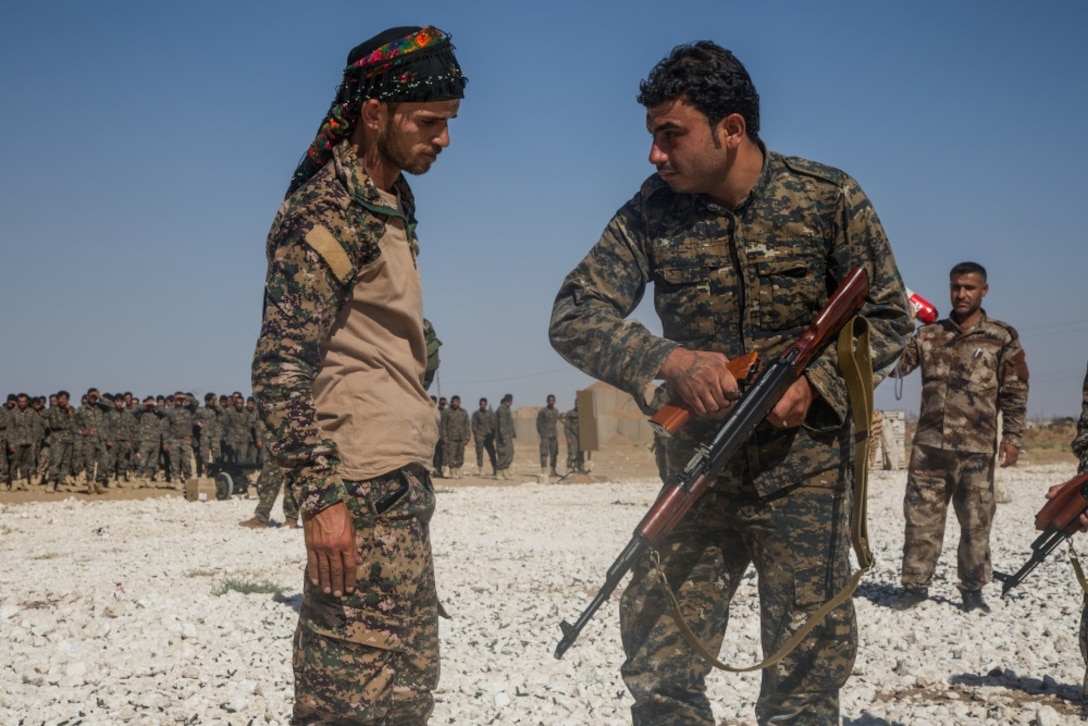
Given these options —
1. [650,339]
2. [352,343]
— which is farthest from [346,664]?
[650,339]

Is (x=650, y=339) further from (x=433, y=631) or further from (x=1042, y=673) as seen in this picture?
(x=1042, y=673)

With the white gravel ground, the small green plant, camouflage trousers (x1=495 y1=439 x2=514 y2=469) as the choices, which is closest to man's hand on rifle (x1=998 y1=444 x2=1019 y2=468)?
the white gravel ground

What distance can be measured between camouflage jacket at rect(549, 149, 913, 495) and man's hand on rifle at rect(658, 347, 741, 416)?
0.68 feet

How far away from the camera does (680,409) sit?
2.86 metres

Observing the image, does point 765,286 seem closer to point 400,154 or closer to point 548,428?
point 400,154

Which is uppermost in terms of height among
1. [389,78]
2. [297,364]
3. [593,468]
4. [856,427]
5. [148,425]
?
[389,78]

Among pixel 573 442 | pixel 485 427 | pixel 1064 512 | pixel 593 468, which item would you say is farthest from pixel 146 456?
pixel 1064 512

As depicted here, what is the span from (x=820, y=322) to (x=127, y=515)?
15640 millimetres

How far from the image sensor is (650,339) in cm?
293

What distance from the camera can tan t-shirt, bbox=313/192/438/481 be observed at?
256 centimetres

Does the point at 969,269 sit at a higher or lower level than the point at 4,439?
higher

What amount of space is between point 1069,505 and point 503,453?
25814 mm

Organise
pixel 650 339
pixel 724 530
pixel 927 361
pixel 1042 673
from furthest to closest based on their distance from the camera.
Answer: pixel 927 361, pixel 1042 673, pixel 724 530, pixel 650 339

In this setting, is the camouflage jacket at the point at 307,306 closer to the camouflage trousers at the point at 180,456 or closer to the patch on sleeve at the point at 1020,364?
the patch on sleeve at the point at 1020,364
